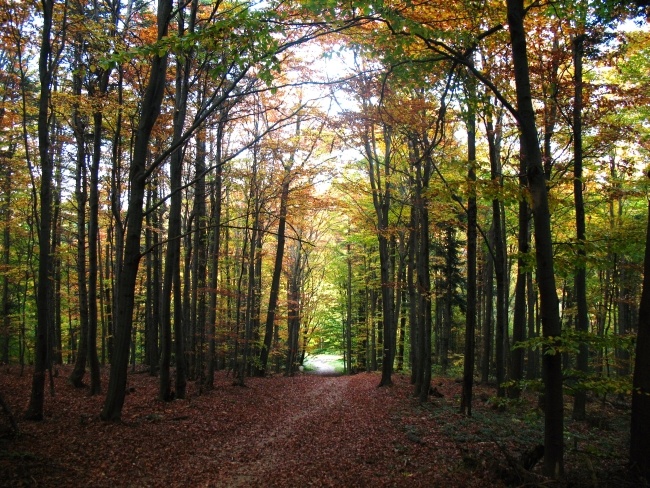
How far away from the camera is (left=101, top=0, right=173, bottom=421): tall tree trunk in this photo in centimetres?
830

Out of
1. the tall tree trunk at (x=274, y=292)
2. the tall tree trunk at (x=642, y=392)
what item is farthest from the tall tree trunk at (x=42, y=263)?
the tall tree trunk at (x=642, y=392)

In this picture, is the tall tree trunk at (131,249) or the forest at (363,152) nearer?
the forest at (363,152)

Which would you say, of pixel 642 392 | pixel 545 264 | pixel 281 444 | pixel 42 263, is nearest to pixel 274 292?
pixel 281 444

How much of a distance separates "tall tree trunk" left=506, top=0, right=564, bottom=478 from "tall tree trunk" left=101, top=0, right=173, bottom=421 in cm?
676

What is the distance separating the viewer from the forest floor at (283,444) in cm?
579

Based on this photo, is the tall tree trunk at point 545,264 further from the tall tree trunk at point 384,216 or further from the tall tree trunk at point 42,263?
the tall tree trunk at point 384,216

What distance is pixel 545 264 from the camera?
200 inches

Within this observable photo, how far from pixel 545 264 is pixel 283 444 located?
6371mm

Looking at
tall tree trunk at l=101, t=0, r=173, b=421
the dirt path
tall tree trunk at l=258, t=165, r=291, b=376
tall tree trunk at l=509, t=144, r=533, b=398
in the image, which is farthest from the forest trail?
tall tree trunk at l=258, t=165, r=291, b=376

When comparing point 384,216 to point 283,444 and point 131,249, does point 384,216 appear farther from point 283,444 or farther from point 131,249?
point 131,249

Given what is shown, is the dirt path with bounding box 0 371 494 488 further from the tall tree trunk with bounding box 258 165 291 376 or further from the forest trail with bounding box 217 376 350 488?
the tall tree trunk with bounding box 258 165 291 376

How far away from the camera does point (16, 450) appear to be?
6.12 m

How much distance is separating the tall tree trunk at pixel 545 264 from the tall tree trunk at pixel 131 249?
6.76 meters

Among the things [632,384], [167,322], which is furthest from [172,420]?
[632,384]
